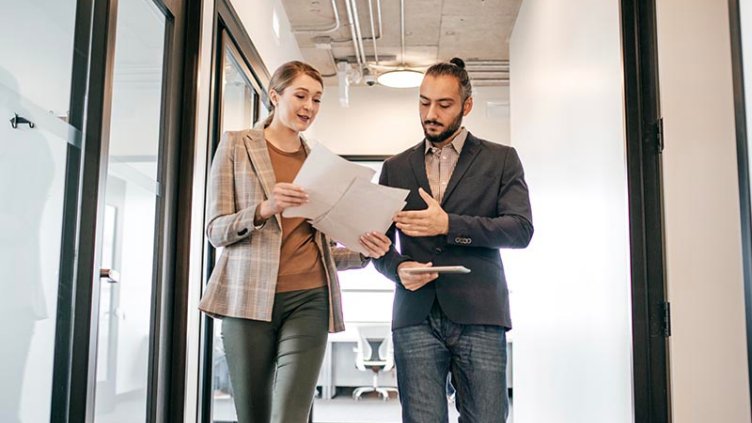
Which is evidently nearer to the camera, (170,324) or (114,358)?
(114,358)

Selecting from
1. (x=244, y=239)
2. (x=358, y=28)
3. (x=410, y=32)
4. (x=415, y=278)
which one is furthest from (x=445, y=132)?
(x=410, y=32)

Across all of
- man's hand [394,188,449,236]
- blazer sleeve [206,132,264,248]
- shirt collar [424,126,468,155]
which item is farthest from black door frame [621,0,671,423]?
blazer sleeve [206,132,264,248]

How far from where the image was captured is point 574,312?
2.68 m

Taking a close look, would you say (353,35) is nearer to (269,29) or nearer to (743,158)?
(269,29)

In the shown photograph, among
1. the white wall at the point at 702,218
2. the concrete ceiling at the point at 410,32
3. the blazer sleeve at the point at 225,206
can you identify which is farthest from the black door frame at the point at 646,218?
the concrete ceiling at the point at 410,32

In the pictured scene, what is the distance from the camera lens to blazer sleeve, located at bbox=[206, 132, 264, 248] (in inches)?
63.9

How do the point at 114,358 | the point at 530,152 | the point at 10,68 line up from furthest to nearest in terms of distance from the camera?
the point at 530,152, the point at 114,358, the point at 10,68

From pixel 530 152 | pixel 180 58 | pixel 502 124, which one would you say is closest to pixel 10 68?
pixel 180 58

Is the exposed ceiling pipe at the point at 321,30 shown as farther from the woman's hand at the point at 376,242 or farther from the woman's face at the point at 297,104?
the woman's hand at the point at 376,242

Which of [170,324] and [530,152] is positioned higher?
[530,152]

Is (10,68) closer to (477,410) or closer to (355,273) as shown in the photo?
(477,410)

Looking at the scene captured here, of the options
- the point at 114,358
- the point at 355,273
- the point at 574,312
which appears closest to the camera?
the point at 114,358

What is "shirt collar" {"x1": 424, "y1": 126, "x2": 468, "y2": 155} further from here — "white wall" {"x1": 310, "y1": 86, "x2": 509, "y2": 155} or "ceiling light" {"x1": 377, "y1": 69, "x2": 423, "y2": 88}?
"white wall" {"x1": 310, "y1": 86, "x2": 509, "y2": 155}

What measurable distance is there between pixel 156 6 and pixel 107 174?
26.9 inches
